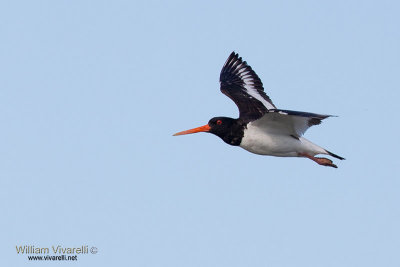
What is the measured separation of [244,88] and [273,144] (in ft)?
9.29

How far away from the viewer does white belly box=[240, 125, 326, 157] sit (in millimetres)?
11336

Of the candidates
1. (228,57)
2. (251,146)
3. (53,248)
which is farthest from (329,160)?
(53,248)

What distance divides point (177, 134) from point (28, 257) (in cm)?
373

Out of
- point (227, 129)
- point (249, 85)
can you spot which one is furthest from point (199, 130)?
point (249, 85)

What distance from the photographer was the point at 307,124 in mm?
11406

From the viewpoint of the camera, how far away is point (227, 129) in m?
11.7

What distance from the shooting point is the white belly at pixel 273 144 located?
11.3 metres

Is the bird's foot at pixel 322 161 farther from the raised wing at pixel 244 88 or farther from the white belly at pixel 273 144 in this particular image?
the raised wing at pixel 244 88

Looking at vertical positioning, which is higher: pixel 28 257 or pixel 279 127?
pixel 279 127

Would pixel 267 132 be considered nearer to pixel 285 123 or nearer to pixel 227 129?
pixel 285 123

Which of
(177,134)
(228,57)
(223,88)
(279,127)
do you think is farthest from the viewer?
(228,57)

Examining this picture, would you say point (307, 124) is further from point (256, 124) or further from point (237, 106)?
point (237, 106)

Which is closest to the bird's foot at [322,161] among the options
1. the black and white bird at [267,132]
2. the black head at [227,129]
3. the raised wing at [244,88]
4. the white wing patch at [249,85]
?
the black and white bird at [267,132]

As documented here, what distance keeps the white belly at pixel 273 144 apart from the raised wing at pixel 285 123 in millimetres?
100
